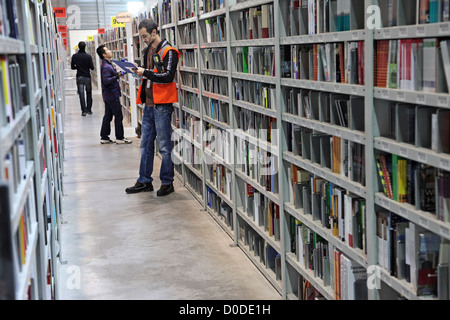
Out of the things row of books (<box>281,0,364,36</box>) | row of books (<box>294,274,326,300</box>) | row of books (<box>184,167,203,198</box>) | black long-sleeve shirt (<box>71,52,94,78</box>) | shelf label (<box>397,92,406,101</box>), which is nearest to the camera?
shelf label (<box>397,92,406,101</box>)

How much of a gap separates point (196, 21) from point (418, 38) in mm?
3713

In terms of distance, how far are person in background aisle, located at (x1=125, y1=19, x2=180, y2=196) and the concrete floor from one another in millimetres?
272

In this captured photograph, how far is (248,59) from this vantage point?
14.5 feet

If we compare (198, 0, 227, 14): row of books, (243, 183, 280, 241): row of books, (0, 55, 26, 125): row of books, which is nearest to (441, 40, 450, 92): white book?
(0, 55, 26, 125): row of books

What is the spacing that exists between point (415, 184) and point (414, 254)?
279mm

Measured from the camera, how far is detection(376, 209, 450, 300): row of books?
2234 millimetres

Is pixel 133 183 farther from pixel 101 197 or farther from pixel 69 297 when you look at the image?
pixel 69 297

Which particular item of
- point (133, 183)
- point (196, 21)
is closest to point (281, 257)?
point (196, 21)

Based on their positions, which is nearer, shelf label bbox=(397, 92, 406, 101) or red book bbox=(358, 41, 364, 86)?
shelf label bbox=(397, 92, 406, 101)

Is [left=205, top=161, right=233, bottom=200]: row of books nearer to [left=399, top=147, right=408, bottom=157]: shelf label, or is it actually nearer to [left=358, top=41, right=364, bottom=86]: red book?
[left=358, top=41, right=364, bottom=86]: red book

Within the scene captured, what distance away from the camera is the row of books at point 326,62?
2.74 m

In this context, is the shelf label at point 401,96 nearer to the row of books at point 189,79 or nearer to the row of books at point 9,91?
the row of books at point 9,91

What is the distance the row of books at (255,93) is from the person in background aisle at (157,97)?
1469mm

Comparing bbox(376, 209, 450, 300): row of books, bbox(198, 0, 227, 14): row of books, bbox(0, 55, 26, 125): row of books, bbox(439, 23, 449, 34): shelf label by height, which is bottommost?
bbox(376, 209, 450, 300): row of books
